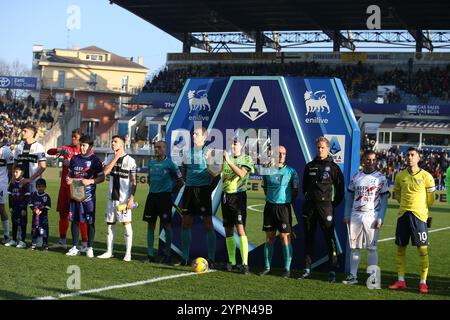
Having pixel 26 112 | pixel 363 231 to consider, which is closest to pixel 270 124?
pixel 363 231

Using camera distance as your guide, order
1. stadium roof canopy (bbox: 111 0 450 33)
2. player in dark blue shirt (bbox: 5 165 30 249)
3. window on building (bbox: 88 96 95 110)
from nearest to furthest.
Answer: player in dark blue shirt (bbox: 5 165 30 249)
stadium roof canopy (bbox: 111 0 450 33)
window on building (bbox: 88 96 95 110)

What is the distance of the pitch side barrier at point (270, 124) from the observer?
35.3ft

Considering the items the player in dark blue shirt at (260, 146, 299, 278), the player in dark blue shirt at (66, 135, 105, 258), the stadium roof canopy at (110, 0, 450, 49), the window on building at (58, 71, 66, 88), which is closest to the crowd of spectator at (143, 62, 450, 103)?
the stadium roof canopy at (110, 0, 450, 49)

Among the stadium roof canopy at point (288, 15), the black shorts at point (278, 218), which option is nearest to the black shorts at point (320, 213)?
the black shorts at point (278, 218)

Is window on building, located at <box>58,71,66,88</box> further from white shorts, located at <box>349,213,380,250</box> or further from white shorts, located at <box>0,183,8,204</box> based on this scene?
white shorts, located at <box>349,213,380,250</box>

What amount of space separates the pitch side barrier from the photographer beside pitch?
1.75ft

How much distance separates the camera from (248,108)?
11.5 meters

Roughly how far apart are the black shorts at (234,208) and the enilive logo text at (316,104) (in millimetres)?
1600

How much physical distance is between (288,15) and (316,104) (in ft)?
119

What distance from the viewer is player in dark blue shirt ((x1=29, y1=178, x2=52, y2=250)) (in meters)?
12.0

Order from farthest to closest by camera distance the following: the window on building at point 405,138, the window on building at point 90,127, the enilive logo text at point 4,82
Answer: the window on building at point 90,127, the enilive logo text at point 4,82, the window on building at point 405,138

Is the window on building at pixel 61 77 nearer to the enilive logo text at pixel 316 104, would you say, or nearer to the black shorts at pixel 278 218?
the enilive logo text at pixel 316 104

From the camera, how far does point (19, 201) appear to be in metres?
12.3

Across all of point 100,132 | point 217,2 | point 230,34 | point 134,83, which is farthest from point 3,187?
point 134,83
